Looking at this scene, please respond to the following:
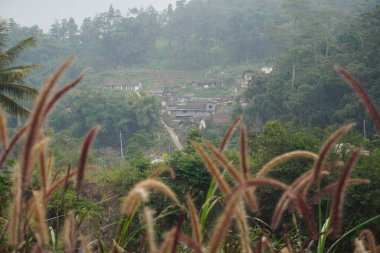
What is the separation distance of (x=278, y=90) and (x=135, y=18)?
94.0 feet

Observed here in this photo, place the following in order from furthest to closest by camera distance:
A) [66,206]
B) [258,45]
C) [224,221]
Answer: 1. [258,45]
2. [66,206]
3. [224,221]

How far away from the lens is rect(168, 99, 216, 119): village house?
29016 mm

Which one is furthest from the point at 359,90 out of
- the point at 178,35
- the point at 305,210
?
the point at 178,35

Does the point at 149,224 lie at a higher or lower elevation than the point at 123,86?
higher

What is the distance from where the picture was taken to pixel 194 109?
95.7ft

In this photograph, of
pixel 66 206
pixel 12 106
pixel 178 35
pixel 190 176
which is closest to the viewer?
pixel 66 206

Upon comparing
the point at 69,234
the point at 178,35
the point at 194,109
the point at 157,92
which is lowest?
the point at 194,109

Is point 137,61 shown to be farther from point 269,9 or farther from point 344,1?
point 344,1

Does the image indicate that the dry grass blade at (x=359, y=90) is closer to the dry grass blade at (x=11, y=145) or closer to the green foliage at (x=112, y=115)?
the dry grass blade at (x=11, y=145)

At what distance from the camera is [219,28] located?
4119cm

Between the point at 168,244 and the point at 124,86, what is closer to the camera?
the point at 168,244

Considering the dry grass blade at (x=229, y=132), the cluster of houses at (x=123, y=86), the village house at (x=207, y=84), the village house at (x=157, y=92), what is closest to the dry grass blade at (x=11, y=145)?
the dry grass blade at (x=229, y=132)

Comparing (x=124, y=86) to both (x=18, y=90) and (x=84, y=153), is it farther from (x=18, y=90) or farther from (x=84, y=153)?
(x=84, y=153)

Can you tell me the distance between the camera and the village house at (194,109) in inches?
1142
